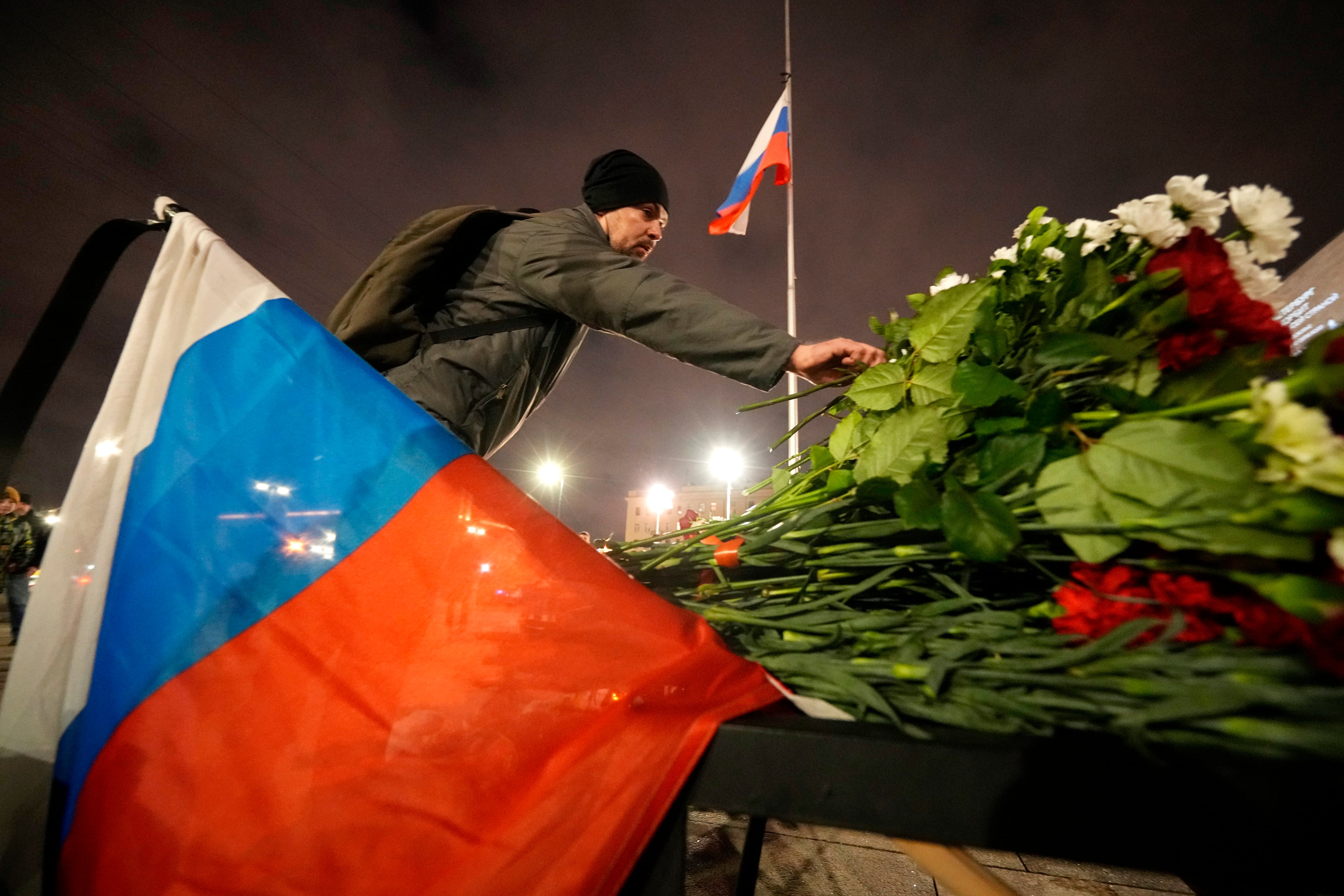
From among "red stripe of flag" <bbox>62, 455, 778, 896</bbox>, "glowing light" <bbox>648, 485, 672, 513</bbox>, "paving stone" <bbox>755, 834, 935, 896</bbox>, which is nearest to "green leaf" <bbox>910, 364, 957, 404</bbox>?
"red stripe of flag" <bbox>62, 455, 778, 896</bbox>

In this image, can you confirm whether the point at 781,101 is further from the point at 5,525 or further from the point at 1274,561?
the point at 5,525

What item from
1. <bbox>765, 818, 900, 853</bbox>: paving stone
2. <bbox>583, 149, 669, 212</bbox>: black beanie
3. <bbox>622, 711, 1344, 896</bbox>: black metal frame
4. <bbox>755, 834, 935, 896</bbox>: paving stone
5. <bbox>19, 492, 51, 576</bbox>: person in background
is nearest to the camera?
<bbox>622, 711, 1344, 896</bbox>: black metal frame

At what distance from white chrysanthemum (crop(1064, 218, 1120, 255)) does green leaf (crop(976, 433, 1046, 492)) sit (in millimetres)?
467

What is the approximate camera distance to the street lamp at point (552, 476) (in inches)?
1543

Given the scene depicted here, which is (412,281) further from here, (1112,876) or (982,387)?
(1112,876)

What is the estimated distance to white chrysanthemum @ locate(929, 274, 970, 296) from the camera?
1197 millimetres

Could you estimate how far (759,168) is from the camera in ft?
26.7

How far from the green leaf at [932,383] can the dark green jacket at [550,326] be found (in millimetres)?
326

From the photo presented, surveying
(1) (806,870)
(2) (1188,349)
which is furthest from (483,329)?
(1) (806,870)

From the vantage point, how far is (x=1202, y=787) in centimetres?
50

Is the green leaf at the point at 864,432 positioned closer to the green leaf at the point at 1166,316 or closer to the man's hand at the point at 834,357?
the man's hand at the point at 834,357

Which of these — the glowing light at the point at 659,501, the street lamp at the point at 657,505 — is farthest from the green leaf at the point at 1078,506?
the street lamp at the point at 657,505

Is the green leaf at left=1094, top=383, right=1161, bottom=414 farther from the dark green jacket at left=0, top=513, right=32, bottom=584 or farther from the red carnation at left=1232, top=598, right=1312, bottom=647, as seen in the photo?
the dark green jacket at left=0, top=513, right=32, bottom=584


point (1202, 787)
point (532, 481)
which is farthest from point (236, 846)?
point (532, 481)
